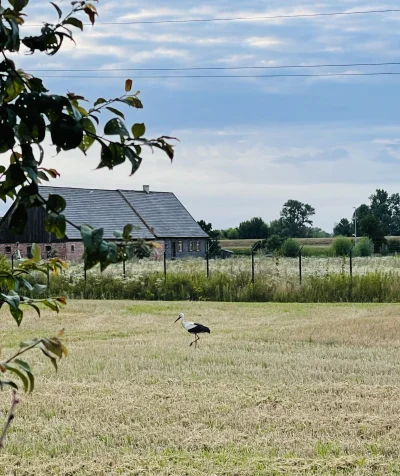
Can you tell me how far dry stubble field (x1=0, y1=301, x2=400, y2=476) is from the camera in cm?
536

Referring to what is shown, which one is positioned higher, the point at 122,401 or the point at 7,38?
the point at 7,38

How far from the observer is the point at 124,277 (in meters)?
21.9

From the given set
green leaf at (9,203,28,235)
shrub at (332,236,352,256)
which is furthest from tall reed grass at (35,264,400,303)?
shrub at (332,236,352,256)

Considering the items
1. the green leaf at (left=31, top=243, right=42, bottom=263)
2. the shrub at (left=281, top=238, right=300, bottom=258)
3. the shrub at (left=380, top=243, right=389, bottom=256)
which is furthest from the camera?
the shrub at (left=380, top=243, right=389, bottom=256)

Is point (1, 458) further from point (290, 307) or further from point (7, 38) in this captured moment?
point (290, 307)

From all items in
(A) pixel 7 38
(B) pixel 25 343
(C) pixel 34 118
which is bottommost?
(B) pixel 25 343

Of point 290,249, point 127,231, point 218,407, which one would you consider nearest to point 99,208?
point 290,249

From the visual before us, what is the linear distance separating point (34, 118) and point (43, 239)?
147 feet

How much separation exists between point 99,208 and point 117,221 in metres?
1.50

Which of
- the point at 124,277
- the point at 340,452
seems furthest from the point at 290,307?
the point at 340,452

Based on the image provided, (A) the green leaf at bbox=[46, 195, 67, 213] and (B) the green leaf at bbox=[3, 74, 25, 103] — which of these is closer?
(A) the green leaf at bbox=[46, 195, 67, 213]

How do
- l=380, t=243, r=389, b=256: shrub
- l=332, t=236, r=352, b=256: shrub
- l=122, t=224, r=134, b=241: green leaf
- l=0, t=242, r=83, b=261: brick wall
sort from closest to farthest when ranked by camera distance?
1. l=122, t=224, r=134, b=241: green leaf
2. l=0, t=242, r=83, b=261: brick wall
3. l=332, t=236, r=352, b=256: shrub
4. l=380, t=243, r=389, b=256: shrub

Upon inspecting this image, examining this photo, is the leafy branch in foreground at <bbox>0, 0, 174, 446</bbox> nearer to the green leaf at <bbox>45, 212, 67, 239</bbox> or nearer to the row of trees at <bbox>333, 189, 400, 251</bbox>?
the green leaf at <bbox>45, 212, 67, 239</bbox>

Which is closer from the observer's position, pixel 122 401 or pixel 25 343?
pixel 25 343
